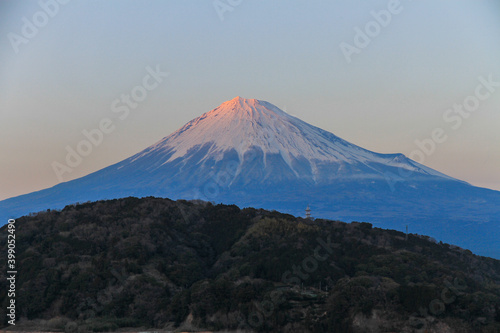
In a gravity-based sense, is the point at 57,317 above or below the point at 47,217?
below

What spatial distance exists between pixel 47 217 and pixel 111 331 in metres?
25.5

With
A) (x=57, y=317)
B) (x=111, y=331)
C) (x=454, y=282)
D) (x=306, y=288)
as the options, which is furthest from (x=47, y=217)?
(x=454, y=282)

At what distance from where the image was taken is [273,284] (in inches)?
1900

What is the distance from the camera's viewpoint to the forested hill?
1668 inches

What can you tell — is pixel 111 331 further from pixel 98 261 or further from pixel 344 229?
pixel 344 229

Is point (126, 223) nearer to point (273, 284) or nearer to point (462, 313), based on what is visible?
point (273, 284)

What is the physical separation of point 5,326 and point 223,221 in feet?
83.9

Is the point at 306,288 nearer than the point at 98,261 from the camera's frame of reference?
Yes

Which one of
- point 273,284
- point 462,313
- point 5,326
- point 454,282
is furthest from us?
point 454,282

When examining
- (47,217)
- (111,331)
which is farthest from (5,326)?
(47,217)

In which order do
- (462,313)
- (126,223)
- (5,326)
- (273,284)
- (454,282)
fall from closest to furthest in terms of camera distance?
(462,313) < (5,326) < (273,284) < (454,282) < (126,223)

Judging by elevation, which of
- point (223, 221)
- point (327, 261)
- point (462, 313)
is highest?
point (223, 221)

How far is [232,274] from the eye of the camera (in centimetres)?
5175

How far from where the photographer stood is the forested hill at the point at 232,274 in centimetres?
4238
